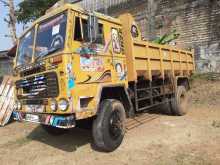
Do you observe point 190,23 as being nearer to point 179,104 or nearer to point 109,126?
point 179,104

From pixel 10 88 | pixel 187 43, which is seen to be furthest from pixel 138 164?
pixel 187 43

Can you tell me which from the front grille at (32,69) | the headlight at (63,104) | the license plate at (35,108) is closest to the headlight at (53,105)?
the headlight at (63,104)

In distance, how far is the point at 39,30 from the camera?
624 cm

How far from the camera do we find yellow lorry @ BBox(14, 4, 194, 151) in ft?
17.6

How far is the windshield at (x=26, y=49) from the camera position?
637cm

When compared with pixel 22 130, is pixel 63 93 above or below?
above

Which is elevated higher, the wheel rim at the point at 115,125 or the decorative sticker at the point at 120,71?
the decorative sticker at the point at 120,71

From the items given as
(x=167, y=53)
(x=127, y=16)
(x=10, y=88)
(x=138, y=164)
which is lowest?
(x=138, y=164)

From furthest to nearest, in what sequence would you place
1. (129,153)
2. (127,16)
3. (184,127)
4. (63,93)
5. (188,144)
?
1. (184,127)
2. (127,16)
3. (188,144)
4. (129,153)
5. (63,93)

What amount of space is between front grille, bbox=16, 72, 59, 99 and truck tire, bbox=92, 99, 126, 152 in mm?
1095

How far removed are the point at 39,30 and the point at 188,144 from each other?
4.02 m

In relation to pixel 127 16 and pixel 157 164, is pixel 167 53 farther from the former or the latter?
pixel 157 164

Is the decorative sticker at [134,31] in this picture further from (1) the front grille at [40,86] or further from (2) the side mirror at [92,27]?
(1) the front grille at [40,86]

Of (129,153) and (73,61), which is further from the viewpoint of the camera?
(129,153)
